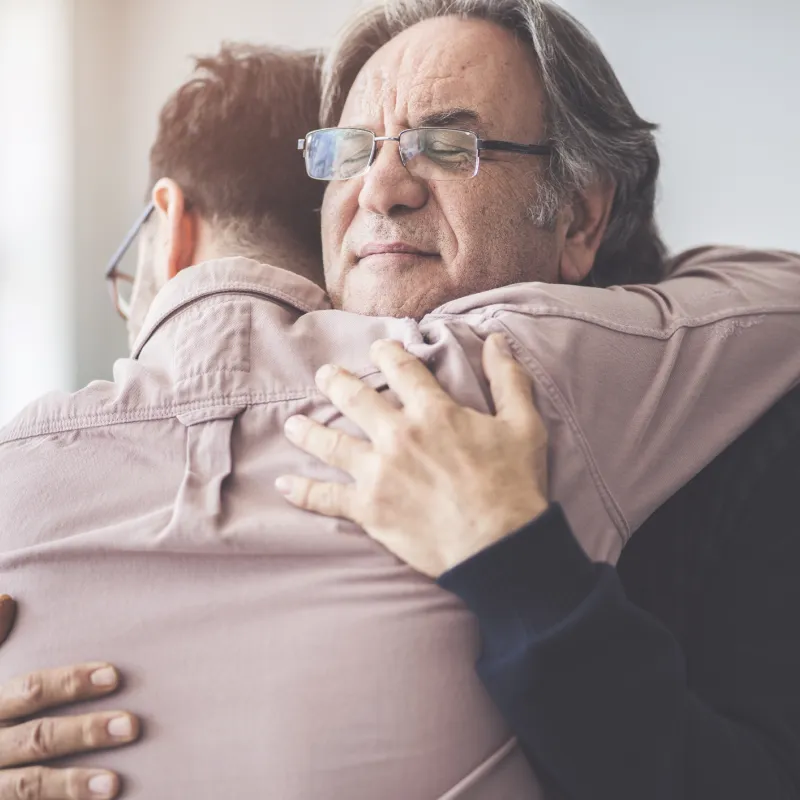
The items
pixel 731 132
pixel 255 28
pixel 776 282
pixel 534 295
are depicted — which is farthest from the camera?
pixel 255 28

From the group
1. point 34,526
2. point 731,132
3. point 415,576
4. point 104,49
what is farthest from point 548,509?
point 104,49

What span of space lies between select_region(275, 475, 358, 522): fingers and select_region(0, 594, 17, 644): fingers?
32 centimetres

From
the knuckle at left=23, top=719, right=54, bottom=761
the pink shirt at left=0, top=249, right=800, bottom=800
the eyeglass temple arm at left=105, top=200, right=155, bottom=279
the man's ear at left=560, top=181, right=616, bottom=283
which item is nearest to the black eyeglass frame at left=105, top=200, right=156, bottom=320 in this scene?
the eyeglass temple arm at left=105, top=200, right=155, bottom=279

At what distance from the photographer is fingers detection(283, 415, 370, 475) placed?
87 cm

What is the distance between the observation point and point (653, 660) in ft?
2.73

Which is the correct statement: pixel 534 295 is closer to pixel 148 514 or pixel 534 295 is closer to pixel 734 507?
pixel 734 507

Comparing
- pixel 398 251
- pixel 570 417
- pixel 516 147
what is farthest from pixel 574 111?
pixel 570 417

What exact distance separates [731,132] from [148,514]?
1.76 m

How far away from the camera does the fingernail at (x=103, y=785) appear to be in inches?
32.3

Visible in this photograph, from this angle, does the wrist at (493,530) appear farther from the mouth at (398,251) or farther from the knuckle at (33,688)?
the mouth at (398,251)

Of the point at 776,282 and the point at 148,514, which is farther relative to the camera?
Result: the point at 776,282

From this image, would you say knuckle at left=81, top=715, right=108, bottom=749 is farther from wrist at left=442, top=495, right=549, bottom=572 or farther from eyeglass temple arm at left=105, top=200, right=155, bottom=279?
eyeglass temple arm at left=105, top=200, right=155, bottom=279

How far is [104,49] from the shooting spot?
8.19ft

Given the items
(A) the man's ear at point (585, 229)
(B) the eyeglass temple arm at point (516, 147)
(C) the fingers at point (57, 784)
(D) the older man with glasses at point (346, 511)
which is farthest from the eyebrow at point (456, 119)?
(C) the fingers at point (57, 784)
